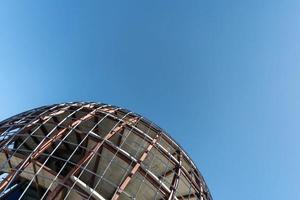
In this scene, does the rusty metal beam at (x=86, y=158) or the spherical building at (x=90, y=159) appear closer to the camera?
the rusty metal beam at (x=86, y=158)

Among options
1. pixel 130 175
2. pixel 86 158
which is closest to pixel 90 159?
pixel 86 158

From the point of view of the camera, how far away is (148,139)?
1664cm

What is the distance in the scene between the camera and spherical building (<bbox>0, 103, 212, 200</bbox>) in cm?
1363

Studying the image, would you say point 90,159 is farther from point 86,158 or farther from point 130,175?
point 130,175

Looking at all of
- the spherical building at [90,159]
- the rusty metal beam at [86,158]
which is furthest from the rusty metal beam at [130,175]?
the rusty metal beam at [86,158]

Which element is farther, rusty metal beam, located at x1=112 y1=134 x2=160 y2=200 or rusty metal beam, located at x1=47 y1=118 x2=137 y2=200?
rusty metal beam, located at x1=112 y1=134 x2=160 y2=200

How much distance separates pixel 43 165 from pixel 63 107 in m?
4.51

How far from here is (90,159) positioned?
14172 millimetres

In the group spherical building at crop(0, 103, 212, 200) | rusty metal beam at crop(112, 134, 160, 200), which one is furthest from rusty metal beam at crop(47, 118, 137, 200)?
rusty metal beam at crop(112, 134, 160, 200)

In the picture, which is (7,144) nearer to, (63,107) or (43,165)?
(43,165)

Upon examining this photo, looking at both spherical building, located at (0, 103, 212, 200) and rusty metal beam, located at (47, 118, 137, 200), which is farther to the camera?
spherical building, located at (0, 103, 212, 200)

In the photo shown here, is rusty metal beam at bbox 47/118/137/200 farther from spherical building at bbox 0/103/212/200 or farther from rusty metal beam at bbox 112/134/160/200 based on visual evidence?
rusty metal beam at bbox 112/134/160/200

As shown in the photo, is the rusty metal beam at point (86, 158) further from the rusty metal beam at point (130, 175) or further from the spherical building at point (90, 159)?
the rusty metal beam at point (130, 175)

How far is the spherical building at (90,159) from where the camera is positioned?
1363 centimetres
